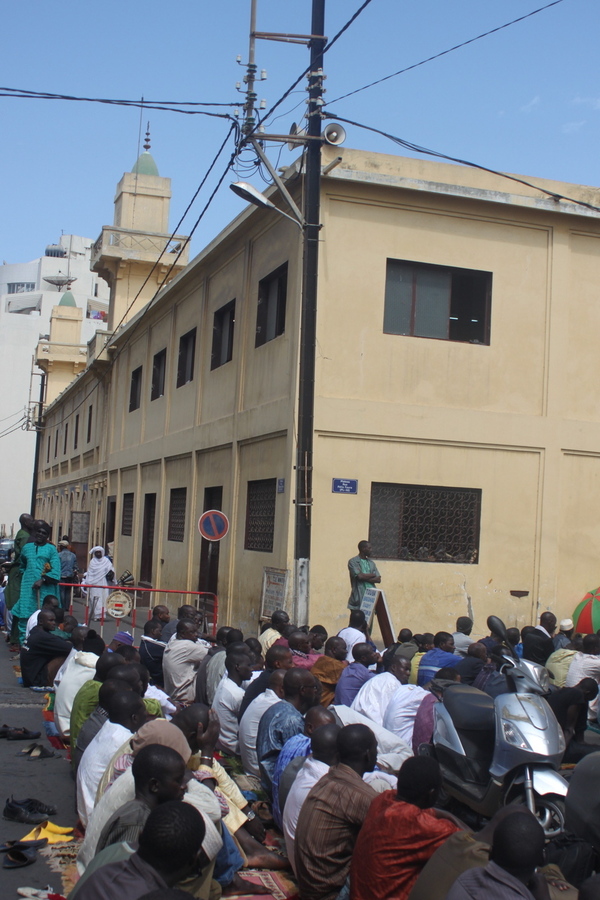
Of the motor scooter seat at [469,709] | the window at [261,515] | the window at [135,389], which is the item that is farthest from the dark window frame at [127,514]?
the motor scooter seat at [469,709]

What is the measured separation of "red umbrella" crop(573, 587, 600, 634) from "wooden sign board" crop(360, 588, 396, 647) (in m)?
2.84

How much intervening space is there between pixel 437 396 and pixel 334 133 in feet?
13.0

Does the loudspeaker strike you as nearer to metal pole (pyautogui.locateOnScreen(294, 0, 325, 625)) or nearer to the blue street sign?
metal pole (pyautogui.locateOnScreen(294, 0, 325, 625))

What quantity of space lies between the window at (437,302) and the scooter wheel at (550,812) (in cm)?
925

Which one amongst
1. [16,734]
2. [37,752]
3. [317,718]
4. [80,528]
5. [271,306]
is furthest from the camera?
[80,528]

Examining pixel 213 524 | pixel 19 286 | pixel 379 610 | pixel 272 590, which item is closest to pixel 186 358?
pixel 213 524

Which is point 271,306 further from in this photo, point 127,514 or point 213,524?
point 127,514

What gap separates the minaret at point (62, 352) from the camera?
1841 inches

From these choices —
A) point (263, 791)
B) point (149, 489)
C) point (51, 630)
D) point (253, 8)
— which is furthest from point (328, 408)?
point (149, 489)

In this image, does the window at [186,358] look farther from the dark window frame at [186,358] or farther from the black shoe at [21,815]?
the black shoe at [21,815]

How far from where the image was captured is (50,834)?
622cm

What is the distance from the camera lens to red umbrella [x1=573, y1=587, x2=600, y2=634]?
517 inches

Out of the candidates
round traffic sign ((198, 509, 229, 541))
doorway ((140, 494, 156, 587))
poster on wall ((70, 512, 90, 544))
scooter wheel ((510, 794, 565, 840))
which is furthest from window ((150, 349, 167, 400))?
scooter wheel ((510, 794, 565, 840))

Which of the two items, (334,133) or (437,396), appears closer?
(334,133)
